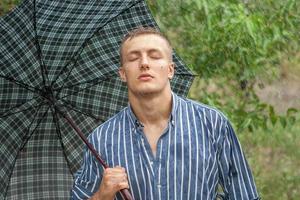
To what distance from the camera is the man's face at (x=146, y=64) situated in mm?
2740

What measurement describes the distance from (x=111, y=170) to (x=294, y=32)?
3.37 m

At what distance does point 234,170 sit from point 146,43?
1.65ft

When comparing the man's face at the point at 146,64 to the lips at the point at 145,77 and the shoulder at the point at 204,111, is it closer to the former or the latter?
the lips at the point at 145,77

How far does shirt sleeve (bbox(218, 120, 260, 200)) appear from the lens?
2.78 m

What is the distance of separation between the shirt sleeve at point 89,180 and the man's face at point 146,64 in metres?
0.28

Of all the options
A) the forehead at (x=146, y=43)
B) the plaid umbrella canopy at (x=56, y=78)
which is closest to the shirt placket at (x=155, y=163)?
the forehead at (x=146, y=43)

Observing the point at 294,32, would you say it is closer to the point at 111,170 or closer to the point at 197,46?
the point at 197,46

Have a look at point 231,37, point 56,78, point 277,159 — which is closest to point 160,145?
point 56,78

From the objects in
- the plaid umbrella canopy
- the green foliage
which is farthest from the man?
the green foliage

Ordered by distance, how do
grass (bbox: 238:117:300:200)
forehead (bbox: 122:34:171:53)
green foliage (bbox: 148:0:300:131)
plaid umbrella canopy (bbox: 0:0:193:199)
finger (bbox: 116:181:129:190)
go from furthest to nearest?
grass (bbox: 238:117:300:200) < green foliage (bbox: 148:0:300:131) < plaid umbrella canopy (bbox: 0:0:193:199) < forehead (bbox: 122:34:171:53) < finger (bbox: 116:181:129:190)

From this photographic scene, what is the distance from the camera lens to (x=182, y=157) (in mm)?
2736

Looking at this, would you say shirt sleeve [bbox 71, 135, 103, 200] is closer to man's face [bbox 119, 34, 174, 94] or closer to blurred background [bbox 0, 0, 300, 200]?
man's face [bbox 119, 34, 174, 94]

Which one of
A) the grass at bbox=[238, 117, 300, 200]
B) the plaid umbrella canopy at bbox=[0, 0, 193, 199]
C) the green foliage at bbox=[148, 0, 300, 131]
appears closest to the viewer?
the plaid umbrella canopy at bbox=[0, 0, 193, 199]

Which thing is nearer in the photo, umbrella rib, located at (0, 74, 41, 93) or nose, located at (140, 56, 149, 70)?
nose, located at (140, 56, 149, 70)
